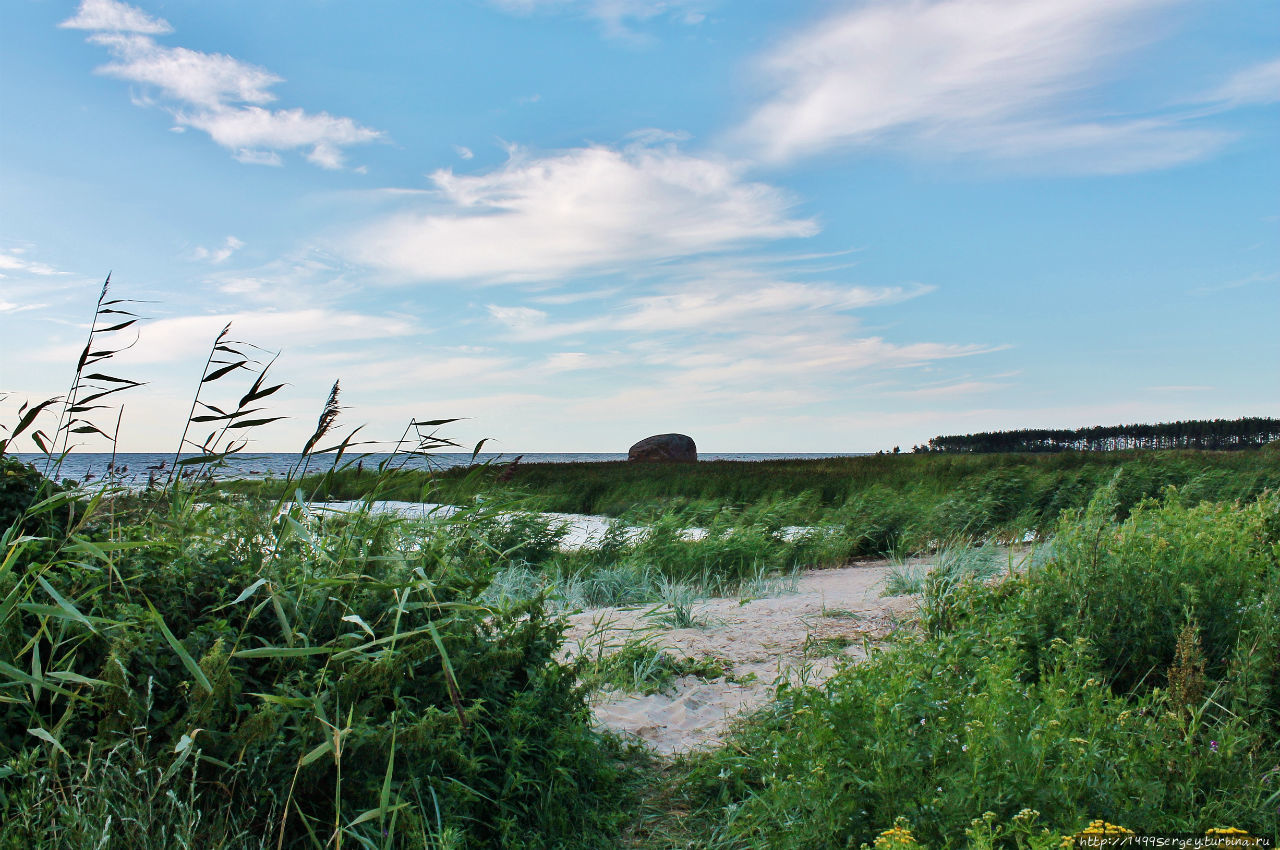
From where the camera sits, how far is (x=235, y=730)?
2385 mm

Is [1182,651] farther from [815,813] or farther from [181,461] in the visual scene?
[181,461]

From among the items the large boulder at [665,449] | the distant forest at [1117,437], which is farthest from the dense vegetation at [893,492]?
the distant forest at [1117,437]

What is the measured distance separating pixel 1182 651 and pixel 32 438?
5001 mm

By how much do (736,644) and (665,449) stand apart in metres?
29.4

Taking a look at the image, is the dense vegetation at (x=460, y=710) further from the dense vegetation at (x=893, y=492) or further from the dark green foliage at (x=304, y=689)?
the dense vegetation at (x=893, y=492)

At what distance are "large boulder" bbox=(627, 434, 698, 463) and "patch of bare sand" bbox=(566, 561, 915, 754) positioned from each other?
1054 inches

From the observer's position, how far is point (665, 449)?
3441 centimetres

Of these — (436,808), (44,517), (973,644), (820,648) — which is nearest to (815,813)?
(436,808)

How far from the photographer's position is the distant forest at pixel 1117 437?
35625 millimetres

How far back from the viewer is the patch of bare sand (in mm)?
3861

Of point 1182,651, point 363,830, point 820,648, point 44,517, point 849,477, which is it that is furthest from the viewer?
point 849,477

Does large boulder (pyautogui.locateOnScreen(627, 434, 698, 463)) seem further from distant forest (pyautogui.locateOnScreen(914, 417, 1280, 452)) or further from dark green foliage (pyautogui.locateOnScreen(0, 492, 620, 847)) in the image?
dark green foliage (pyautogui.locateOnScreen(0, 492, 620, 847))

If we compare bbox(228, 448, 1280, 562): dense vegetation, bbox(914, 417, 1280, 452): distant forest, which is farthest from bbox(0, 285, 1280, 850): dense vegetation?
bbox(914, 417, 1280, 452): distant forest

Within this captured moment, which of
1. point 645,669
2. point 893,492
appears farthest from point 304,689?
point 893,492
